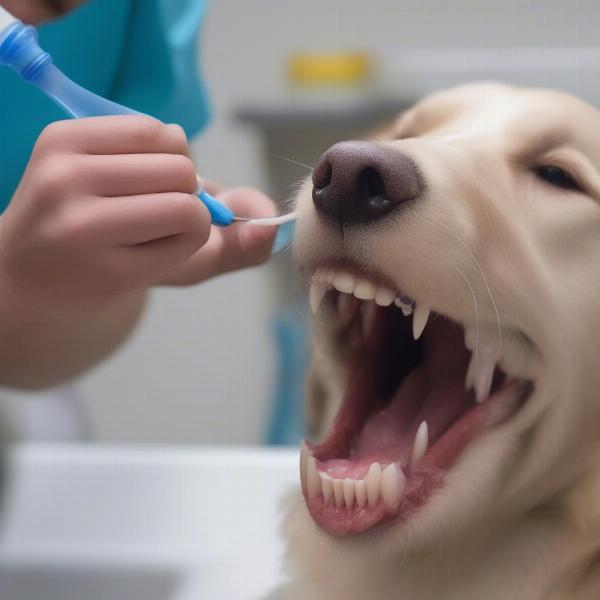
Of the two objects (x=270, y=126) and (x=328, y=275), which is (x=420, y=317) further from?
(x=270, y=126)

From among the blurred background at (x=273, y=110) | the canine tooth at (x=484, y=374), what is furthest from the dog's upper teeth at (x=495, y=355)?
the blurred background at (x=273, y=110)

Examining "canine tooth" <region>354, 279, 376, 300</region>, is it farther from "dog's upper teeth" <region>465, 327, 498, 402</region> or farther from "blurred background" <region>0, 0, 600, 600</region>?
"blurred background" <region>0, 0, 600, 600</region>

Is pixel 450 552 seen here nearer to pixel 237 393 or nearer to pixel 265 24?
pixel 237 393

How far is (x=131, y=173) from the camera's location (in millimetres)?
392

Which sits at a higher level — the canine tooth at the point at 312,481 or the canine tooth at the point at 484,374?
the canine tooth at the point at 484,374

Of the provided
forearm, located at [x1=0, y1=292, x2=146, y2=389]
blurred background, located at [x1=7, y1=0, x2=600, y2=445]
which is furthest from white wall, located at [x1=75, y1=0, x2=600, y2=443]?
forearm, located at [x1=0, y1=292, x2=146, y2=389]

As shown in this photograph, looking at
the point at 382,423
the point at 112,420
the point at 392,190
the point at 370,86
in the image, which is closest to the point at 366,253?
the point at 392,190

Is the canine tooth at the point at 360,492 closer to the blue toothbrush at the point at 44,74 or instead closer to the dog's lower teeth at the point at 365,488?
the dog's lower teeth at the point at 365,488

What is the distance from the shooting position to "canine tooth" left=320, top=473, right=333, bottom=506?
17.7 inches

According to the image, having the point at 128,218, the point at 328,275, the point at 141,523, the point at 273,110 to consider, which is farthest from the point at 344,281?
the point at 273,110

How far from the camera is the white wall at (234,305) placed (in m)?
1.36

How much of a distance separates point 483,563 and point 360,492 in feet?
0.30

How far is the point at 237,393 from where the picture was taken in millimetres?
1407

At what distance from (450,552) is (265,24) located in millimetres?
1096
